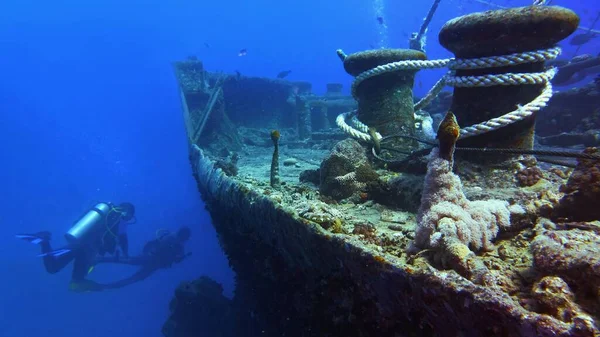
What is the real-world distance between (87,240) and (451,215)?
1320 centimetres

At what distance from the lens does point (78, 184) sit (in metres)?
64.5

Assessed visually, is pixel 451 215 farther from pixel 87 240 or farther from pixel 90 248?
pixel 90 248

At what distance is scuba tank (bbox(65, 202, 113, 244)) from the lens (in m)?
10.9

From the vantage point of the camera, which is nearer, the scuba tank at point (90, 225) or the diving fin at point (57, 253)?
the diving fin at point (57, 253)

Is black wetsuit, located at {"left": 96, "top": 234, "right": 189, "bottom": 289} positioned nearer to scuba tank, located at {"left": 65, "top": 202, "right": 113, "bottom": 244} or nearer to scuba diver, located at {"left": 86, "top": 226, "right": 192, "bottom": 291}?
scuba diver, located at {"left": 86, "top": 226, "right": 192, "bottom": 291}

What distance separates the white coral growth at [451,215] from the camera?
160 cm

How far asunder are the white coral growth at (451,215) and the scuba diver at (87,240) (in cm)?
1269

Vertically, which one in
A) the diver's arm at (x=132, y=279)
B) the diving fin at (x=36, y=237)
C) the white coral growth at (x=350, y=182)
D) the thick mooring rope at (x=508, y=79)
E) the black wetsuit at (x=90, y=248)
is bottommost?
the diver's arm at (x=132, y=279)

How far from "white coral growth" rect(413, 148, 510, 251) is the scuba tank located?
1269 cm

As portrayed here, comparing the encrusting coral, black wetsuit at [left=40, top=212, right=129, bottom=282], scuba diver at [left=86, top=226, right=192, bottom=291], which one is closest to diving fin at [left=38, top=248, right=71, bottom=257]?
black wetsuit at [left=40, top=212, right=129, bottom=282]

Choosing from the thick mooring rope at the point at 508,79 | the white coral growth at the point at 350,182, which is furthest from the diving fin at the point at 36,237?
the thick mooring rope at the point at 508,79

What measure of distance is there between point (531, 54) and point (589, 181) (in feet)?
3.88

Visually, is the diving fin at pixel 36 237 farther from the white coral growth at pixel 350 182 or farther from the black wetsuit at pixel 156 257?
the white coral growth at pixel 350 182

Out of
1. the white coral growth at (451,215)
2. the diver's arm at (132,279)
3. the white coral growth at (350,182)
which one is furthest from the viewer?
the diver's arm at (132,279)
